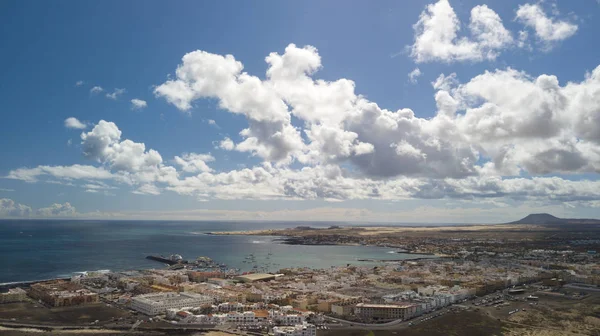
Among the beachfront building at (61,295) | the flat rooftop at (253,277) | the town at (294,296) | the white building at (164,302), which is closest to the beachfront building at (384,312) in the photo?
the town at (294,296)

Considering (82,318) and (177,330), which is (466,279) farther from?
(82,318)

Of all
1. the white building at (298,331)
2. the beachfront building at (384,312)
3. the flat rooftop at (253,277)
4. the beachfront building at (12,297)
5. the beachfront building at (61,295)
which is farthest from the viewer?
the flat rooftop at (253,277)

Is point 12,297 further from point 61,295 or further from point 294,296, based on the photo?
point 294,296

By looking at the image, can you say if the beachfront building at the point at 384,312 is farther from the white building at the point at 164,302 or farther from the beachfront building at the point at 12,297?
the beachfront building at the point at 12,297

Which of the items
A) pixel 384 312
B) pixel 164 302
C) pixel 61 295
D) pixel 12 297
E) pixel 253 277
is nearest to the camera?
pixel 384 312

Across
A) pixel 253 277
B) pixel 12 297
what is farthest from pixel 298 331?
→ pixel 12 297

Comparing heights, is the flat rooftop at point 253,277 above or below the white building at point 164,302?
below

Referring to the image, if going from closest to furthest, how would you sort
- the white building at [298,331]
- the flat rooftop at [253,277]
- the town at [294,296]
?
the white building at [298,331], the town at [294,296], the flat rooftop at [253,277]
